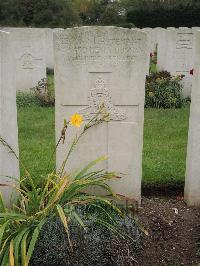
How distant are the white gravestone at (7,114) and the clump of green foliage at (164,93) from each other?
219 inches

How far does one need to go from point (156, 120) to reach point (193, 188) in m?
3.62

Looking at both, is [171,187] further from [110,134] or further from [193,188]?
[110,134]

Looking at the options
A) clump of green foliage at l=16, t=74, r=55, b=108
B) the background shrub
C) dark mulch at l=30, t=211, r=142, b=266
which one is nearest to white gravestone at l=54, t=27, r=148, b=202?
dark mulch at l=30, t=211, r=142, b=266

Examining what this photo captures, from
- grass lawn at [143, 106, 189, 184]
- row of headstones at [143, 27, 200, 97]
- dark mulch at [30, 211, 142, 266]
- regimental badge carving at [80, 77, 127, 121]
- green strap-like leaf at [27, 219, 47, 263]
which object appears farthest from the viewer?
row of headstones at [143, 27, 200, 97]

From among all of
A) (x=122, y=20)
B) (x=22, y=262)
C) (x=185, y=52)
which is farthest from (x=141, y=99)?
(x=122, y=20)

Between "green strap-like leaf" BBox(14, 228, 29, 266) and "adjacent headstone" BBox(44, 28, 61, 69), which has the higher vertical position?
"adjacent headstone" BBox(44, 28, 61, 69)

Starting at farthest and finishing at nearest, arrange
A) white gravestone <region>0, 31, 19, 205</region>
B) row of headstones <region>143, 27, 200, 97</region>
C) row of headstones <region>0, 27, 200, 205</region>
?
row of headstones <region>143, 27, 200, 97</region> → row of headstones <region>0, 27, 200, 205</region> → white gravestone <region>0, 31, 19, 205</region>

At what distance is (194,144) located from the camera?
4.45 metres

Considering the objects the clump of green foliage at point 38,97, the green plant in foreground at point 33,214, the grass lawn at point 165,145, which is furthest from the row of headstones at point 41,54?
the green plant in foreground at point 33,214

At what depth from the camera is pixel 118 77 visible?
416cm

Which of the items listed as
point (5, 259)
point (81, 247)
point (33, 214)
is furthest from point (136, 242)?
point (5, 259)

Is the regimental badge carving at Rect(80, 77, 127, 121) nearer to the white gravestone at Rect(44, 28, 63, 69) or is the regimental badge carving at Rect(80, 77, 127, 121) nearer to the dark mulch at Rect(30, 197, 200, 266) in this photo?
the dark mulch at Rect(30, 197, 200, 266)

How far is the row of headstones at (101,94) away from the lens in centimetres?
405

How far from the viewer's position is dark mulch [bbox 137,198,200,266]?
3908mm
